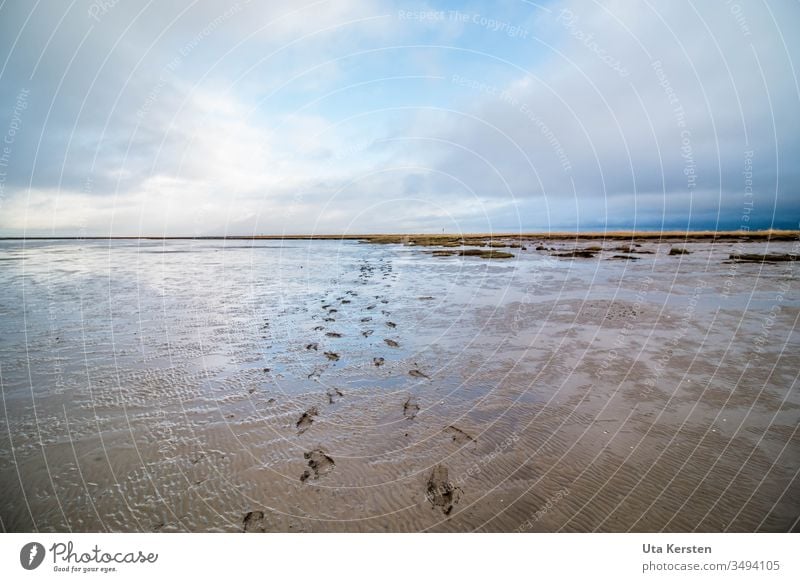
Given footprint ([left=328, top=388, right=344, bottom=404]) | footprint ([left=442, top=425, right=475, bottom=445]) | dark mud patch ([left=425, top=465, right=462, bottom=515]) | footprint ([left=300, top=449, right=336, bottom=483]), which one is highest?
footprint ([left=328, top=388, right=344, bottom=404])

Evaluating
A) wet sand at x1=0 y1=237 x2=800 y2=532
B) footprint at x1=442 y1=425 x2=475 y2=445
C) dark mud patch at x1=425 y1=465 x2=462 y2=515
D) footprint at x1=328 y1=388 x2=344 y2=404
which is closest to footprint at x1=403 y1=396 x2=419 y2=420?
wet sand at x1=0 y1=237 x2=800 y2=532

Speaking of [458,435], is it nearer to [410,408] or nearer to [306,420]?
[410,408]

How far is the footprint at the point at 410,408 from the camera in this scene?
825 cm

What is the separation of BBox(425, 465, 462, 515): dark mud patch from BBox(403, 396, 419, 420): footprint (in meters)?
1.94

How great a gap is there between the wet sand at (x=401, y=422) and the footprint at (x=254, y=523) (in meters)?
0.03

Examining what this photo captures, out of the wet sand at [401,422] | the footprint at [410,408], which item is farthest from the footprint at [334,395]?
the footprint at [410,408]

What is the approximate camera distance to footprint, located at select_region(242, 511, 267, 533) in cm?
520

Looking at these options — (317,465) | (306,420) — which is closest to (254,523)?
(317,465)

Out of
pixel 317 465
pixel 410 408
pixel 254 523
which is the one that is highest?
pixel 410 408

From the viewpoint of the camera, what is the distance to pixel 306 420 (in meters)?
7.95

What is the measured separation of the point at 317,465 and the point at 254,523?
140 cm

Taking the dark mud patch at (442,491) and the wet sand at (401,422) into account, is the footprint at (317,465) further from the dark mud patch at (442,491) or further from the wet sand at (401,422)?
the dark mud patch at (442,491)

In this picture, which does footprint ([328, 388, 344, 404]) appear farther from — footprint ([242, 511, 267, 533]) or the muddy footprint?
footprint ([242, 511, 267, 533])
